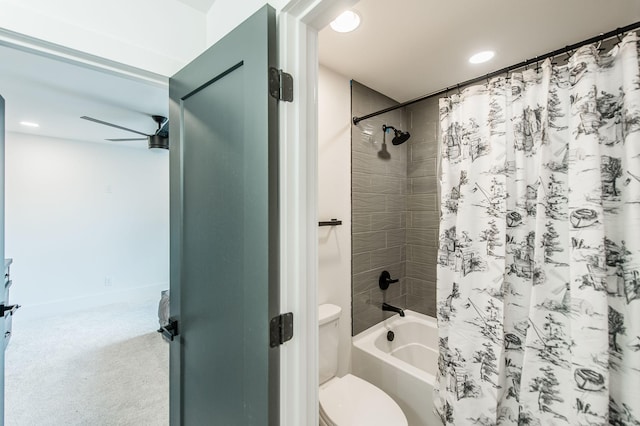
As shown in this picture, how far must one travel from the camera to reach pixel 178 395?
1285mm

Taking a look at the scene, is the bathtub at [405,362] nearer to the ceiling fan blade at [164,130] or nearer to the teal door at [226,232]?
the teal door at [226,232]

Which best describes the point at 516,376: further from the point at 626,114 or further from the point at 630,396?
the point at 626,114

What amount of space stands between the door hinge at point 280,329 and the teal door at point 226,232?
2 centimetres

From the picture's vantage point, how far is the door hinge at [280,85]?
801 mm

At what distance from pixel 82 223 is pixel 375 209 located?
4.34 m

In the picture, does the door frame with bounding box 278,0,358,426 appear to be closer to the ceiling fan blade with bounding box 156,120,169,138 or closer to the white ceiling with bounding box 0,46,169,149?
the white ceiling with bounding box 0,46,169,149

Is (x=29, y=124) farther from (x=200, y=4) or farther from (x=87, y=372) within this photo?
(x=200, y=4)

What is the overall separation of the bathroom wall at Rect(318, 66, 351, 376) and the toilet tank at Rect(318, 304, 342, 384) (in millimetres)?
145

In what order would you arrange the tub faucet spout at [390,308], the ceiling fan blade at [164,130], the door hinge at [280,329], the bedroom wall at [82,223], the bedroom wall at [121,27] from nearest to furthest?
1. the door hinge at [280,329]
2. the bedroom wall at [121,27]
3. the tub faucet spout at [390,308]
4. the ceiling fan blade at [164,130]
5. the bedroom wall at [82,223]

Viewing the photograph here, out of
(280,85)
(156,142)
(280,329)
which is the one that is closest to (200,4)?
(280,85)

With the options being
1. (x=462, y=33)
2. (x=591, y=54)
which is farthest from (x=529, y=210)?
(x=462, y=33)

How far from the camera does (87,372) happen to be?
238cm

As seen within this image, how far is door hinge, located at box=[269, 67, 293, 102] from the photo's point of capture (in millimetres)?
801

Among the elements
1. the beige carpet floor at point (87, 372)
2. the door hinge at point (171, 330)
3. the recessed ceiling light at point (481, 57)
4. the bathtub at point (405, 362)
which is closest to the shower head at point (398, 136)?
the recessed ceiling light at point (481, 57)
